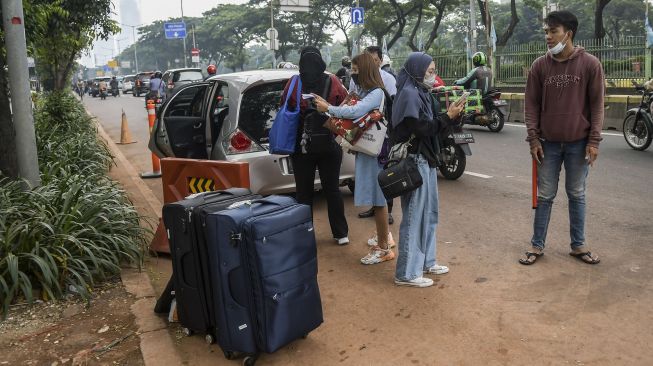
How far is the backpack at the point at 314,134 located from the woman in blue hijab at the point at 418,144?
82 cm

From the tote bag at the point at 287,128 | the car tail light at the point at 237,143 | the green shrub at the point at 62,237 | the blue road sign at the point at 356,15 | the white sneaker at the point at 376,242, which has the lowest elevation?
the white sneaker at the point at 376,242

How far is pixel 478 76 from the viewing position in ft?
39.2

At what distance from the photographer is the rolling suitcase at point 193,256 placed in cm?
340

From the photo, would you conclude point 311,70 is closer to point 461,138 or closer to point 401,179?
point 401,179

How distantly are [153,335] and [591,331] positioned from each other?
2601 millimetres

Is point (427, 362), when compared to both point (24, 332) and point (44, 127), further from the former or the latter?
point (44, 127)

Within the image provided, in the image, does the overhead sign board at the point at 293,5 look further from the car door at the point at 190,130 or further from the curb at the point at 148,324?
the curb at the point at 148,324

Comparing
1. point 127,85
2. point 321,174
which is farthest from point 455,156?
point 127,85

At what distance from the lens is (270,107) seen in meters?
6.36

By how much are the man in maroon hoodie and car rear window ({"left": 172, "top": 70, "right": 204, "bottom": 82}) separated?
64.7 feet

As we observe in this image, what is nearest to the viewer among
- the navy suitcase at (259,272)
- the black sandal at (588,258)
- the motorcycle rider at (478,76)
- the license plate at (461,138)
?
the navy suitcase at (259,272)

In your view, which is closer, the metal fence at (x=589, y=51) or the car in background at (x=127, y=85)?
the metal fence at (x=589, y=51)

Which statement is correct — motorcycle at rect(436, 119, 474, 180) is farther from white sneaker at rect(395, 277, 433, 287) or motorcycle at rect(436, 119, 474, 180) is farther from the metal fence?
the metal fence

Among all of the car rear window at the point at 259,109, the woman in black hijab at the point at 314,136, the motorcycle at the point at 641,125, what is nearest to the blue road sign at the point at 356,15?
the motorcycle at the point at 641,125
